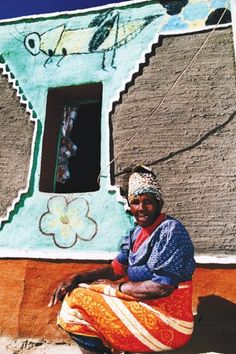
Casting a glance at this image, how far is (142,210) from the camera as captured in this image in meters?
3.37

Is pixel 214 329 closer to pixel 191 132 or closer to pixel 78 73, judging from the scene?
pixel 191 132

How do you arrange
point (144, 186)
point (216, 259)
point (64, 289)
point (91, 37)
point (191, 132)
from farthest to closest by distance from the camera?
1. point (91, 37)
2. point (191, 132)
3. point (216, 259)
4. point (144, 186)
5. point (64, 289)

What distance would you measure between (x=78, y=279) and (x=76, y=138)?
3.05 metres

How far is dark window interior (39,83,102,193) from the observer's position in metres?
5.19

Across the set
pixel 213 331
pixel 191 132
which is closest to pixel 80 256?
pixel 213 331

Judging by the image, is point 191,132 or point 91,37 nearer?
point 191,132

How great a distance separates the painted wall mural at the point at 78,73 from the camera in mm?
4613

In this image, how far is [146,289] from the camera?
2990 mm

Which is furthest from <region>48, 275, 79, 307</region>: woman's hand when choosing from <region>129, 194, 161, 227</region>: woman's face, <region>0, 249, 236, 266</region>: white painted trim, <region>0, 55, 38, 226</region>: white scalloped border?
<region>0, 55, 38, 226</region>: white scalloped border

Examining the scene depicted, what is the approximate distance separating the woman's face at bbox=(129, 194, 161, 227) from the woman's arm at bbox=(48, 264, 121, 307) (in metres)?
0.54

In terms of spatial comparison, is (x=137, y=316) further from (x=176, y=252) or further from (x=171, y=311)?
(x=176, y=252)

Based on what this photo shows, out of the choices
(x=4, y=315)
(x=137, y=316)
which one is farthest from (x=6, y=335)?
(x=137, y=316)

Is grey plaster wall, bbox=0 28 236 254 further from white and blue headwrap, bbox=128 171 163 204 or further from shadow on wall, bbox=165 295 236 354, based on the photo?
white and blue headwrap, bbox=128 171 163 204

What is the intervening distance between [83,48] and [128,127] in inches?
48.3
